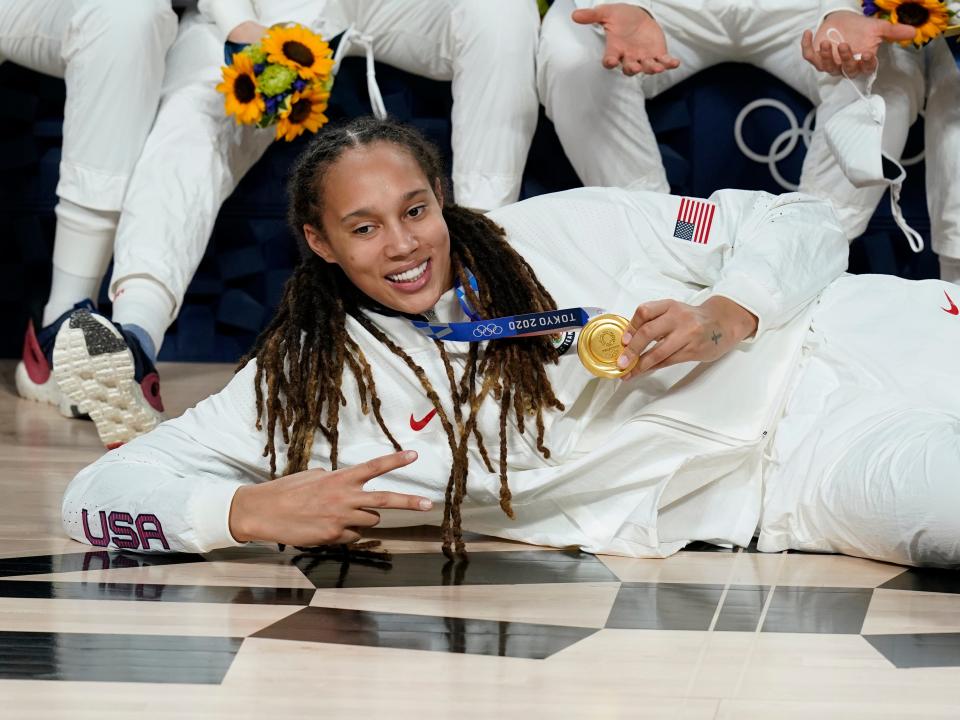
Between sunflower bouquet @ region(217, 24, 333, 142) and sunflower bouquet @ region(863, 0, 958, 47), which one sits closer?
sunflower bouquet @ region(863, 0, 958, 47)

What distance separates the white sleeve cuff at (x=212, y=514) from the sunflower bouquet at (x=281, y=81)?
1357 millimetres

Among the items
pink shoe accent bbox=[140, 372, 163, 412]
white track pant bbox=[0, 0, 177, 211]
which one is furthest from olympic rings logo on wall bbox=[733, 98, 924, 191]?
pink shoe accent bbox=[140, 372, 163, 412]

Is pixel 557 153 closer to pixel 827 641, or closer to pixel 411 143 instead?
pixel 411 143

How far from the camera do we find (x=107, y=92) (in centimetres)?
298

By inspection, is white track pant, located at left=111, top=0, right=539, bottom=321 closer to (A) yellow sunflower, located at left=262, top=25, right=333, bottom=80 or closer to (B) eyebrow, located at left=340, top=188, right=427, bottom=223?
(A) yellow sunflower, located at left=262, top=25, right=333, bottom=80

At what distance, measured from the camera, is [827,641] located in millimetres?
1427

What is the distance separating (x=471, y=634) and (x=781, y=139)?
198 centimetres

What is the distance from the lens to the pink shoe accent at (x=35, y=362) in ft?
9.93

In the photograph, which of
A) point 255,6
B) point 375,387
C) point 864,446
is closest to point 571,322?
point 375,387

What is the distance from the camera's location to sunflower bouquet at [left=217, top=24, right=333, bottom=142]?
2873 millimetres

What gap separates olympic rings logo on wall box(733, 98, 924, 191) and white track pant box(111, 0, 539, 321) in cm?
51

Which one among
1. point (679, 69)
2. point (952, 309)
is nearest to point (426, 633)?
point (952, 309)

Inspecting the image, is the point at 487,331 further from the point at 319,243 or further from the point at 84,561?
the point at 84,561

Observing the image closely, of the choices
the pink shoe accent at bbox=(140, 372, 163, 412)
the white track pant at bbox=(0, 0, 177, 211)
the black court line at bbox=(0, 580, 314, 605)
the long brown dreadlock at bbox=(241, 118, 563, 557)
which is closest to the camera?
the black court line at bbox=(0, 580, 314, 605)
